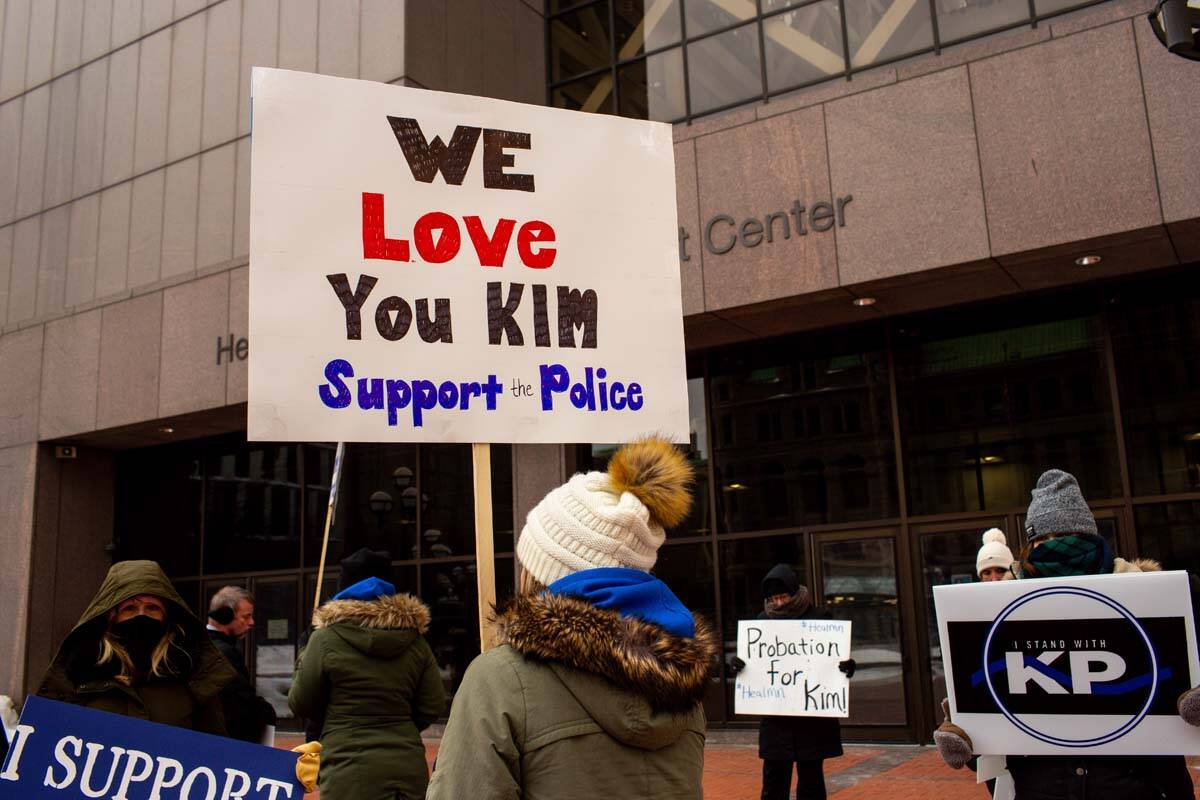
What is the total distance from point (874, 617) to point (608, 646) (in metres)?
11.4

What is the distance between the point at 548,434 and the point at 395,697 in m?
2.27

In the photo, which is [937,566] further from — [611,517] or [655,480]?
[611,517]

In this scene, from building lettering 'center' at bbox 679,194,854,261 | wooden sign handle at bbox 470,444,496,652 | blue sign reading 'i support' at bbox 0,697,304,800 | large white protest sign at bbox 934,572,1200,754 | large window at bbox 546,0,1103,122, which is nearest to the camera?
wooden sign handle at bbox 470,444,496,652

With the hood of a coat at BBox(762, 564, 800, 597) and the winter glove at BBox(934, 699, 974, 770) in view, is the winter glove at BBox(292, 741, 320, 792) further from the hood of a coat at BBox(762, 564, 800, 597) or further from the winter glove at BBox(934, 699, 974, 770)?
the hood of a coat at BBox(762, 564, 800, 597)

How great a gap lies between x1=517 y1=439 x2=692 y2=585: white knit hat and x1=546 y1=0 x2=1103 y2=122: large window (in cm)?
1120

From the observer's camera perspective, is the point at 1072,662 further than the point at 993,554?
No

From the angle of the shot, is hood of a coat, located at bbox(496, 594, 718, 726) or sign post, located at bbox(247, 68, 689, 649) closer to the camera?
hood of a coat, located at bbox(496, 594, 718, 726)

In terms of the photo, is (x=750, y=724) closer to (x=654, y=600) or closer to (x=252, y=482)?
(x=252, y=482)

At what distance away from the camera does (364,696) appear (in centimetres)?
548

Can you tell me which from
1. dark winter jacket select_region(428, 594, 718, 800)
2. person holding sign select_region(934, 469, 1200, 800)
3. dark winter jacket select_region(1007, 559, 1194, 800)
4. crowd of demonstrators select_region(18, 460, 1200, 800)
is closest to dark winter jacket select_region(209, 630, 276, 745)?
crowd of demonstrators select_region(18, 460, 1200, 800)

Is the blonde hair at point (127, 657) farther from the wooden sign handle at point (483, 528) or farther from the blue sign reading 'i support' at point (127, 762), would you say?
the wooden sign handle at point (483, 528)

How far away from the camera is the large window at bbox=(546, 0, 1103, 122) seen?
40.9 ft

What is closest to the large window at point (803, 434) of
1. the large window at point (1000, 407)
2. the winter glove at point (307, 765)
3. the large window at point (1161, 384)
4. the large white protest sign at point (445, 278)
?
the large window at point (1000, 407)

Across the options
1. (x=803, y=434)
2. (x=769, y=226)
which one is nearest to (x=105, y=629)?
(x=769, y=226)
